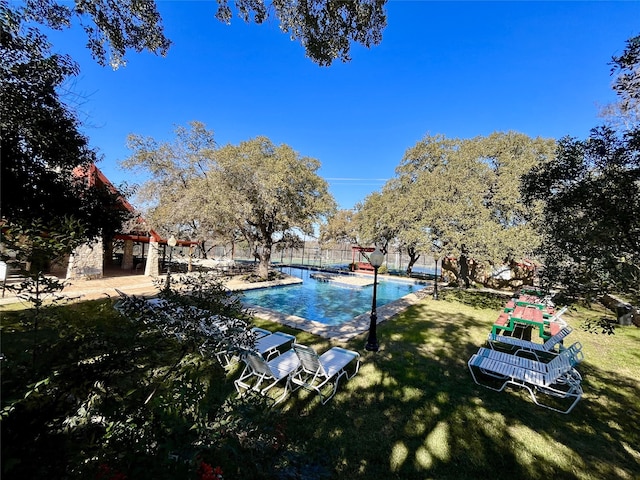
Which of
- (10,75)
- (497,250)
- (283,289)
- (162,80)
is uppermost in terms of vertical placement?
(162,80)

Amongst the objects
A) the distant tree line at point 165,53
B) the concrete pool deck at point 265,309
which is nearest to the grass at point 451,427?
the concrete pool deck at point 265,309

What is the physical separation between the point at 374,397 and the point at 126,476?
369 centimetres

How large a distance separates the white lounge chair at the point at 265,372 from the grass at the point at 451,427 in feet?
1.12

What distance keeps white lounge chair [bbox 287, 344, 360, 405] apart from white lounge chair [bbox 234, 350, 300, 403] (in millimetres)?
145

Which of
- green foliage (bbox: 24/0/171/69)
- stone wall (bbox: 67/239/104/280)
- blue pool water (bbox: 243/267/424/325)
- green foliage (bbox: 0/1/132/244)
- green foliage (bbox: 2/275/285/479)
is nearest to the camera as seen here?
green foliage (bbox: 2/275/285/479)

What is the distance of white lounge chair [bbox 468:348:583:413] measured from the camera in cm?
415

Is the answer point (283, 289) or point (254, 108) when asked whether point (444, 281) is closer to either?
point (283, 289)

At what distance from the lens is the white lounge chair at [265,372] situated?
13.2 ft

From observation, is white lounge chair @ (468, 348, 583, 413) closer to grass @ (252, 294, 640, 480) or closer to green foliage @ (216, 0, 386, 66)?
grass @ (252, 294, 640, 480)

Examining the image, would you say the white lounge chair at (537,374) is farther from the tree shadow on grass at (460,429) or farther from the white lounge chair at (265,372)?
the white lounge chair at (265,372)

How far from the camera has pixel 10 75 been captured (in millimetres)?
3383

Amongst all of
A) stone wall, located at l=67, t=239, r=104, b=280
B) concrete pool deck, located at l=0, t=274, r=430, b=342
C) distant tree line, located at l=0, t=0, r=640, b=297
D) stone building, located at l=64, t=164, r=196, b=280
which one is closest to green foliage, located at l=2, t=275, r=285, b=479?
distant tree line, located at l=0, t=0, r=640, b=297

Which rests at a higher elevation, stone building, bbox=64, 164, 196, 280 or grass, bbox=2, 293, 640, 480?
stone building, bbox=64, 164, 196, 280

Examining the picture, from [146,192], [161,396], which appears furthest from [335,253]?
[161,396]
